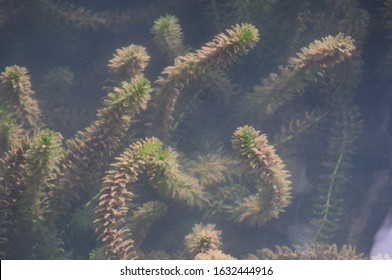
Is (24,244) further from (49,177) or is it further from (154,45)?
(154,45)

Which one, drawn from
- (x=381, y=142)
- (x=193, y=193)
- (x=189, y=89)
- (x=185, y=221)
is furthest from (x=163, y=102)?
(x=381, y=142)

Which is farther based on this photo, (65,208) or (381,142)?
(381,142)

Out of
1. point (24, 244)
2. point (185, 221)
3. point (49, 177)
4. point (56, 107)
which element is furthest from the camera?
point (56, 107)
